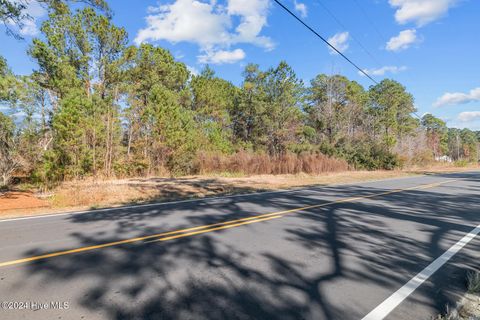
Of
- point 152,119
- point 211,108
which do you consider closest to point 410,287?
point 152,119

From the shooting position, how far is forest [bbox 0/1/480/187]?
630 inches

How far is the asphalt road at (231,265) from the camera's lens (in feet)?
8.30

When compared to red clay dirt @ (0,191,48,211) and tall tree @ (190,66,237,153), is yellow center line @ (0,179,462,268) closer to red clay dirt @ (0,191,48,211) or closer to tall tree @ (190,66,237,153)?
red clay dirt @ (0,191,48,211)

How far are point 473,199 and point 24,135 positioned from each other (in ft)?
80.5

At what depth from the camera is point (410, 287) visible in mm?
2918

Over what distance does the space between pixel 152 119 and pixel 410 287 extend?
21756 mm

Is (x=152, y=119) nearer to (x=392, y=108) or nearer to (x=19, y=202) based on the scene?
(x=19, y=202)

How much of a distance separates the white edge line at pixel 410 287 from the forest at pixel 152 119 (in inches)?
440

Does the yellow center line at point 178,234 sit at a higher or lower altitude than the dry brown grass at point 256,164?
lower

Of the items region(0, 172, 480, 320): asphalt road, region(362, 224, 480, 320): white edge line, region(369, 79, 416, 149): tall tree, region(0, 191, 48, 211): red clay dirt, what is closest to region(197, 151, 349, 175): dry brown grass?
region(0, 191, 48, 211): red clay dirt

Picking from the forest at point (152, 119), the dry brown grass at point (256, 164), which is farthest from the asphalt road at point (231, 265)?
the dry brown grass at point (256, 164)

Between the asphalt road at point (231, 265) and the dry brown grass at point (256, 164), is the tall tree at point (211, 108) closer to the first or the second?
the dry brown grass at point (256, 164)

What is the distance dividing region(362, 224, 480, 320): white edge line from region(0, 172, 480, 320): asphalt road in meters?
0.02

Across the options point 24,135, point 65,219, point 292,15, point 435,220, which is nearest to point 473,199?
point 435,220
